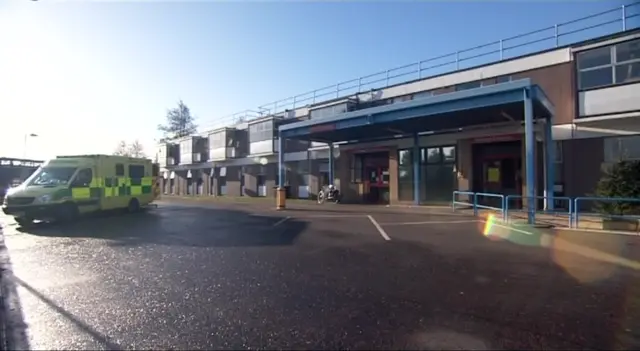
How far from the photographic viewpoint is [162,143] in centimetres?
4884

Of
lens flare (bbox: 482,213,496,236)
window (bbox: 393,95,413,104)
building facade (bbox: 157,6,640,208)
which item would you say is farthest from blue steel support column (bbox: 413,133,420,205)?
lens flare (bbox: 482,213,496,236)

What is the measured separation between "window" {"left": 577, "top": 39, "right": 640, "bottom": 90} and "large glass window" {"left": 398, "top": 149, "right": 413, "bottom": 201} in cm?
861

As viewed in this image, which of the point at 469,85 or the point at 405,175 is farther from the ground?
the point at 469,85

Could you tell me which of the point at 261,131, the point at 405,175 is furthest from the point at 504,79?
the point at 261,131

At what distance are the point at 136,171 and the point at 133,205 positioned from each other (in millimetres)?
1538

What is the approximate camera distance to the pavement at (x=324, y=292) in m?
4.07

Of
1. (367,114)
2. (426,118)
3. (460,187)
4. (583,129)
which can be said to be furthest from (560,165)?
(367,114)

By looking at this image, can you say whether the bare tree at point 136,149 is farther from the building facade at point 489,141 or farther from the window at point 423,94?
the window at point 423,94

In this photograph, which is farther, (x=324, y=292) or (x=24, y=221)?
(x=24, y=221)

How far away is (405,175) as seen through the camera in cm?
2281

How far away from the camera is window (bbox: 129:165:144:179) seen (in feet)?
59.6

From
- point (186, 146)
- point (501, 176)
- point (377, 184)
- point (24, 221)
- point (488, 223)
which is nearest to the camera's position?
point (488, 223)

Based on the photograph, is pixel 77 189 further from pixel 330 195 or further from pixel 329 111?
pixel 329 111

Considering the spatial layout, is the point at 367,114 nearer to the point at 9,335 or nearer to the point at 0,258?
the point at 0,258
